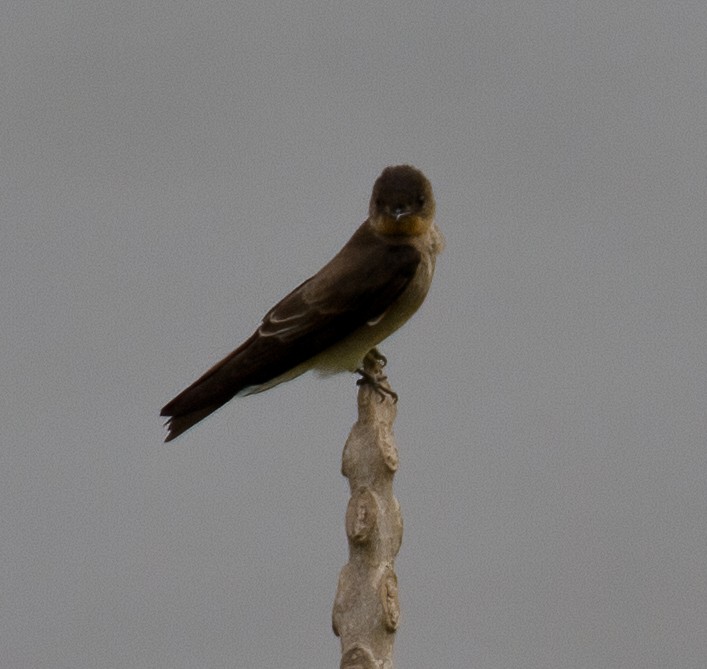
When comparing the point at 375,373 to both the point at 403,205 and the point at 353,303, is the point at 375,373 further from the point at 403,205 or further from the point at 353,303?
the point at 403,205

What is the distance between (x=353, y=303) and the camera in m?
6.78

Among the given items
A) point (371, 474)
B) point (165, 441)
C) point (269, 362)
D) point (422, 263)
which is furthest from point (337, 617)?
point (422, 263)

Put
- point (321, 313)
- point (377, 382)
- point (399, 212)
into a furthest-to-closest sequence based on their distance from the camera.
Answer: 1. point (399, 212)
2. point (321, 313)
3. point (377, 382)

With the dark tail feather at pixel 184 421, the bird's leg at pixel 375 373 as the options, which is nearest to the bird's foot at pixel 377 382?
the bird's leg at pixel 375 373

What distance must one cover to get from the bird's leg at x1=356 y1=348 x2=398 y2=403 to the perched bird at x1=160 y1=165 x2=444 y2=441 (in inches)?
0.9

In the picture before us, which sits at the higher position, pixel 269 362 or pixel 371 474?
pixel 269 362

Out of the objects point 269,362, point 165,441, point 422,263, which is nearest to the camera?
point 165,441

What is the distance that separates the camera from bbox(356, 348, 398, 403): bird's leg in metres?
5.64

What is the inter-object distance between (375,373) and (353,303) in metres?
0.41

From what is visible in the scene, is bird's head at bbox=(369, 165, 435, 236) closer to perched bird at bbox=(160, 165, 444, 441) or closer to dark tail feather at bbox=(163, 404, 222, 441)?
perched bird at bbox=(160, 165, 444, 441)

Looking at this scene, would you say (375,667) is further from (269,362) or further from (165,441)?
(269,362)

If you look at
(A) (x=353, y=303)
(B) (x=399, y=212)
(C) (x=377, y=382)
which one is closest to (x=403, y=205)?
(B) (x=399, y=212)

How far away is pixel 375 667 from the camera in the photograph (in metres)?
4.09

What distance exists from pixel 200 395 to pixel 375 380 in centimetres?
58
